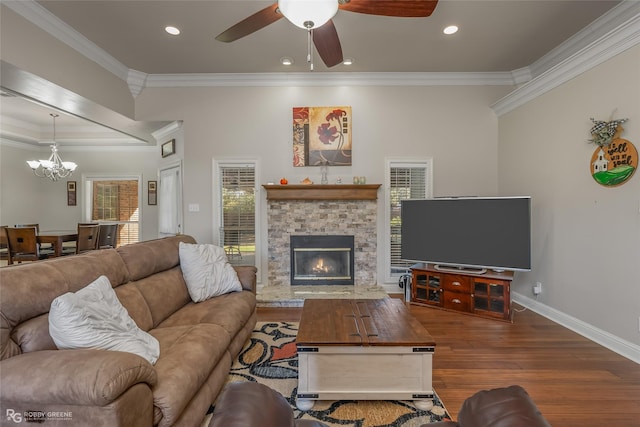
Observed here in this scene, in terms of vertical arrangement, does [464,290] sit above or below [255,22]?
below

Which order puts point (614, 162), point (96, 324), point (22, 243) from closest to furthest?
point (96, 324) → point (614, 162) → point (22, 243)

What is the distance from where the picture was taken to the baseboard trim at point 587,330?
257 cm

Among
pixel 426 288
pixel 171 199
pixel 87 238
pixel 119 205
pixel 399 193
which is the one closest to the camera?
pixel 426 288

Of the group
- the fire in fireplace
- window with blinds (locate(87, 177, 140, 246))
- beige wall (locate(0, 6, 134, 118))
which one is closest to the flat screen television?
the fire in fireplace

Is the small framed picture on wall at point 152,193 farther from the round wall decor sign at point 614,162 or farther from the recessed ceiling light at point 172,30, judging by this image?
the round wall decor sign at point 614,162

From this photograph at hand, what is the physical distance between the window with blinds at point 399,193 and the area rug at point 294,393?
2129 millimetres

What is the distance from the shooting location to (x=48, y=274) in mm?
1606

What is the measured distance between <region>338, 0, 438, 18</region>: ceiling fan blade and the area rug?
2.65 m

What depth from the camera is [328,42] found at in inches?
100

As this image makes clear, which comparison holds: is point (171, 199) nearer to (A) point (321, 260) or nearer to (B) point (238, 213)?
(B) point (238, 213)

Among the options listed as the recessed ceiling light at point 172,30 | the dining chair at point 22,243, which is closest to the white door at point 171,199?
the dining chair at point 22,243

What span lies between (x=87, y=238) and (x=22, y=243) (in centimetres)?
73
